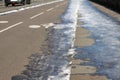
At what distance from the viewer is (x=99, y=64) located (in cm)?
877

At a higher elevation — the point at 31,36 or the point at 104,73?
the point at 104,73

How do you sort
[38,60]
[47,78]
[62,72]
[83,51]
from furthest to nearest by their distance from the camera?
[83,51] → [38,60] → [62,72] → [47,78]

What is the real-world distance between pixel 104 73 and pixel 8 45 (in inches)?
193

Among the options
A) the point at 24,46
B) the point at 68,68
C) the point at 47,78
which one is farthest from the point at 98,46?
the point at 47,78

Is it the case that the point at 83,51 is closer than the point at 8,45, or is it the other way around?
the point at 83,51

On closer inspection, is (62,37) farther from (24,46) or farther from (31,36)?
(24,46)

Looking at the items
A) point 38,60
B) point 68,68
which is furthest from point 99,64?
point 38,60

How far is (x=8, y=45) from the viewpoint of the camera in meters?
12.0

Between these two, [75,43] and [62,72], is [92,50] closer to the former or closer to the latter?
[75,43]

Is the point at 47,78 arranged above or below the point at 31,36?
above

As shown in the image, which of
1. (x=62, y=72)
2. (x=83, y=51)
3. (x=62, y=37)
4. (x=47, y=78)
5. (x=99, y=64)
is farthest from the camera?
(x=62, y=37)

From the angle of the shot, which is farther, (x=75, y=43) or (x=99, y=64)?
(x=75, y=43)

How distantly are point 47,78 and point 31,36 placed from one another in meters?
6.82

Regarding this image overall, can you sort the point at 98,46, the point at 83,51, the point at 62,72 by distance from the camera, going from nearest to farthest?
the point at 62,72, the point at 83,51, the point at 98,46
